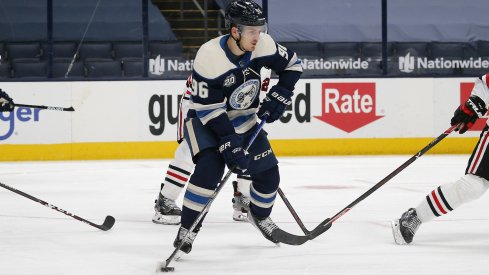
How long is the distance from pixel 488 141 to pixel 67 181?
4.19 m

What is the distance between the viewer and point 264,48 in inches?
141

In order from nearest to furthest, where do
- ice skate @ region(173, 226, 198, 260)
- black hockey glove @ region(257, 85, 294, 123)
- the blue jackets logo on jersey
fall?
1. ice skate @ region(173, 226, 198, 260)
2. the blue jackets logo on jersey
3. black hockey glove @ region(257, 85, 294, 123)

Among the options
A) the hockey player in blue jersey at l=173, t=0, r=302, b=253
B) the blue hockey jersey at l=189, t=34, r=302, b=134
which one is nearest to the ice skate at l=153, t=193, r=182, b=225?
the hockey player in blue jersey at l=173, t=0, r=302, b=253

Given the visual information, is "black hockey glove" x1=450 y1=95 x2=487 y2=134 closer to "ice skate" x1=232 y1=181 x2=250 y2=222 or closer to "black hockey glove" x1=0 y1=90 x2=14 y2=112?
"ice skate" x1=232 y1=181 x2=250 y2=222

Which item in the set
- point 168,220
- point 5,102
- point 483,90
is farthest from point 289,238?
point 5,102

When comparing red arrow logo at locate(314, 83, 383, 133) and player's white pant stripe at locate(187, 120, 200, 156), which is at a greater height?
player's white pant stripe at locate(187, 120, 200, 156)

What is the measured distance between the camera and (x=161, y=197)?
4.67 metres

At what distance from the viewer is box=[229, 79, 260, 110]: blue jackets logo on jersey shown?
3516 millimetres

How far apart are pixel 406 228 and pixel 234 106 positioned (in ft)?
2.88

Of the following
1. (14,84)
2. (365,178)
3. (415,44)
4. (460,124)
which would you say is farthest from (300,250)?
(415,44)

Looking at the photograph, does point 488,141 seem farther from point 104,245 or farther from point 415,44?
point 415,44

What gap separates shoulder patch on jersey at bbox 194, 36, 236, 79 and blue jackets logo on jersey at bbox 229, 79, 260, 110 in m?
0.13

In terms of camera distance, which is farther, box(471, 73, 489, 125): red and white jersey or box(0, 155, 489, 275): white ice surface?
box(471, 73, 489, 125): red and white jersey

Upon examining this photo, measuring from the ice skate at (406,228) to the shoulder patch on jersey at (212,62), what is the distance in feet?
3.27
